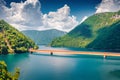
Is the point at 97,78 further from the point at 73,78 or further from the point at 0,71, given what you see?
the point at 0,71

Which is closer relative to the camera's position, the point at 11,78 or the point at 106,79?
the point at 11,78

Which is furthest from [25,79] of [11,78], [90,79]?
[11,78]

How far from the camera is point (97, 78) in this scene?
366ft

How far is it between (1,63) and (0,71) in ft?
7.05

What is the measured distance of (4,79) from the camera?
5581cm

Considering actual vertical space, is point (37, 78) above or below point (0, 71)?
below

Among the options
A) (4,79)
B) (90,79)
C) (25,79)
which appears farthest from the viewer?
(90,79)

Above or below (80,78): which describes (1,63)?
above

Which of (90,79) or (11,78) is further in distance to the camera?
(90,79)

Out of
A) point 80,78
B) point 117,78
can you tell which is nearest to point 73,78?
point 80,78

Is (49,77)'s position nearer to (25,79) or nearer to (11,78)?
(25,79)

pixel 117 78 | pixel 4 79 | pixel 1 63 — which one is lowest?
pixel 117 78

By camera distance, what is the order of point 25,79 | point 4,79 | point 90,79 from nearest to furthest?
1. point 4,79
2. point 25,79
3. point 90,79

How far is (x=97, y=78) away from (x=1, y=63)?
208 ft
